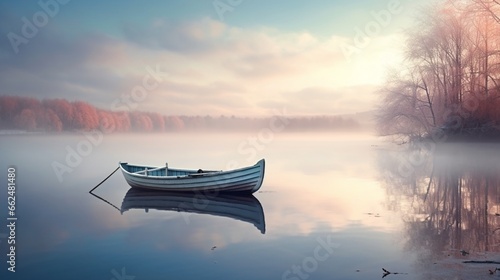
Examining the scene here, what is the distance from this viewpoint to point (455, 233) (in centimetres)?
1248

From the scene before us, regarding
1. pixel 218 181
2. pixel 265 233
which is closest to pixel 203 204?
pixel 218 181

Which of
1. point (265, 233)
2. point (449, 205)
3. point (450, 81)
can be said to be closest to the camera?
point (265, 233)

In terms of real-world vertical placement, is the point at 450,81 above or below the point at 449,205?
above

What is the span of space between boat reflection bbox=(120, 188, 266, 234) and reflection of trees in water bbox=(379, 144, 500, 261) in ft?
20.5

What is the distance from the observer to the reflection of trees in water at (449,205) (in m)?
11.5

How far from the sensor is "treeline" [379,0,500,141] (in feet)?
140

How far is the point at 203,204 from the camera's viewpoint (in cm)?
1905

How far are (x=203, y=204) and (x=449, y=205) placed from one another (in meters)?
11.9

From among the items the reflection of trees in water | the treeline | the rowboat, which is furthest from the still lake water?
the treeline

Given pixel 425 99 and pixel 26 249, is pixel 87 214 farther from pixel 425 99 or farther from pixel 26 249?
→ pixel 425 99

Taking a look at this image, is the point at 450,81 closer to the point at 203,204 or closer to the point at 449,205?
the point at 449,205

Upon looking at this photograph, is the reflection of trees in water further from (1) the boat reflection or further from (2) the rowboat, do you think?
(2) the rowboat

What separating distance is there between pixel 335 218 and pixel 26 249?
11.7 meters

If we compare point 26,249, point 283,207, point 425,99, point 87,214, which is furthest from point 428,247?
point 425,99
